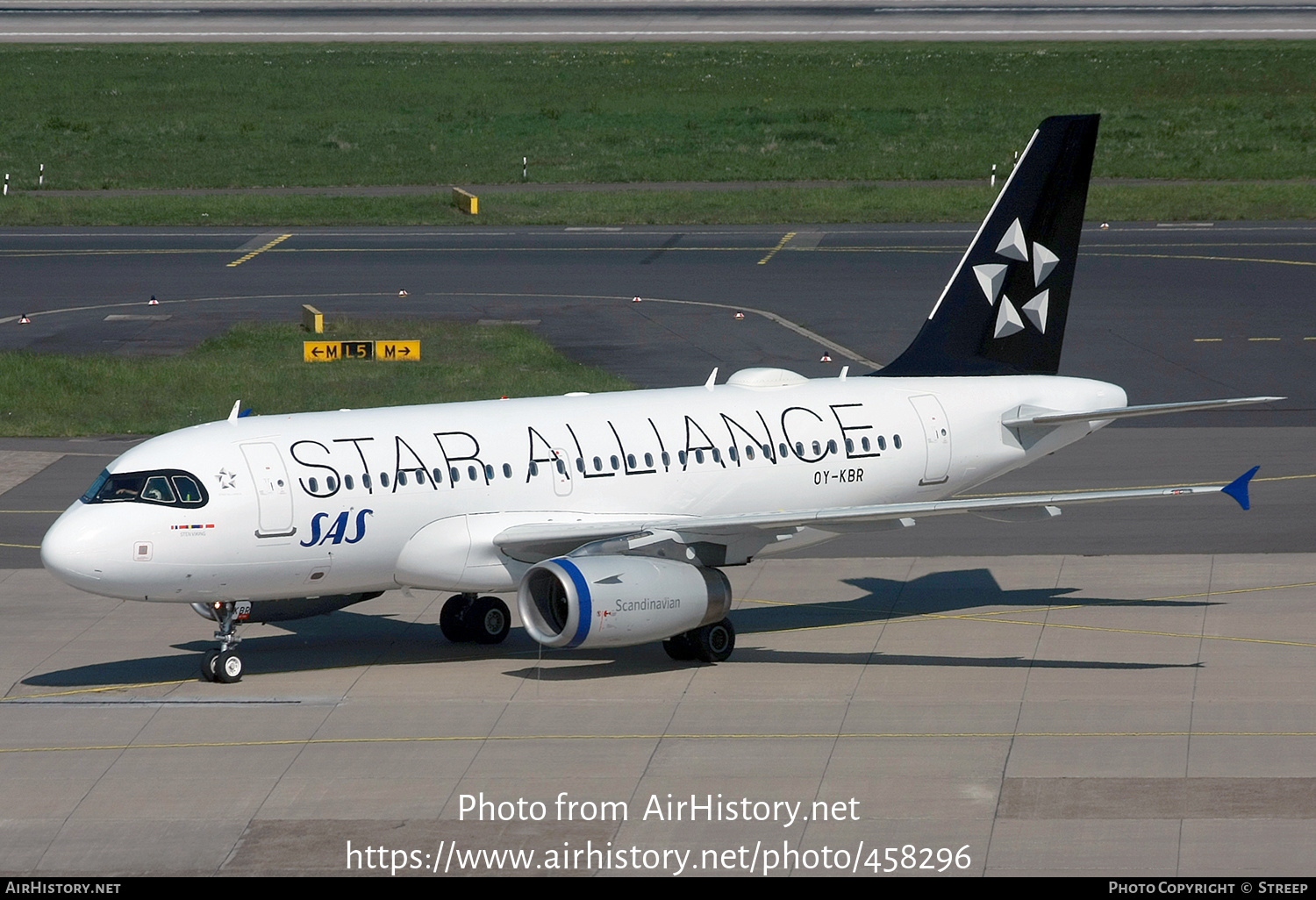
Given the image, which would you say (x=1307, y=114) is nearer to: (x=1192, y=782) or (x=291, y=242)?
(x=291, y=242)

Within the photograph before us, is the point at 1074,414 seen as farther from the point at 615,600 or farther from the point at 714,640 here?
the point at 615,600

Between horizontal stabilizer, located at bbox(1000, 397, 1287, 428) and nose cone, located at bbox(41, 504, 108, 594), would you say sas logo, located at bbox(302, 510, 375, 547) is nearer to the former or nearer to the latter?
nose cone, located at bbox(41, 504, 108, 594)

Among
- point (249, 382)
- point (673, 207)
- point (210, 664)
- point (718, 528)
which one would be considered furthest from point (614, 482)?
point (673, 207)

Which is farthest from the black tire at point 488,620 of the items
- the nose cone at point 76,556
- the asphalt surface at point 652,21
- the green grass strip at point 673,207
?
the asphalt surface at point 652,21

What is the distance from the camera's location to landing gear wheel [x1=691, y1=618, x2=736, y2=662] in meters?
29.8

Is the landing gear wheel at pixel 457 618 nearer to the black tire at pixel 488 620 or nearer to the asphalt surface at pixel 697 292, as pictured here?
the black tire at pixel 488 620

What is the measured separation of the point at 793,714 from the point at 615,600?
3126 millimetres

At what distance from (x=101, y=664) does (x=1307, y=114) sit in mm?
93072

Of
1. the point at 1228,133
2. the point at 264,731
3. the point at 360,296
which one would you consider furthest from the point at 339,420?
the point at 1228,133

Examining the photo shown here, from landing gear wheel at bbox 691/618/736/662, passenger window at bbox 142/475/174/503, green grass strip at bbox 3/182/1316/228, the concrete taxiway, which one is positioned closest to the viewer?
the concrete taxiway

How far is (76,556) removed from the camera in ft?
88.8

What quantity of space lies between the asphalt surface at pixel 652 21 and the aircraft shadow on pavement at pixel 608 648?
102323 mm

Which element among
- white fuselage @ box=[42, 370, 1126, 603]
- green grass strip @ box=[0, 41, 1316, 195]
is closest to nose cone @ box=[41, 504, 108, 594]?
white fuselage @ box=[42, 370, 1126, 603]

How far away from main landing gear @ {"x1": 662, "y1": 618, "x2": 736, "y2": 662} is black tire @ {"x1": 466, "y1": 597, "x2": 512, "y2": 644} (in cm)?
326
